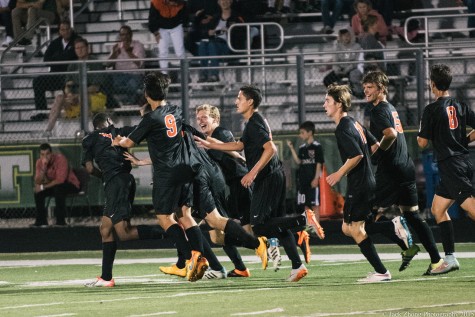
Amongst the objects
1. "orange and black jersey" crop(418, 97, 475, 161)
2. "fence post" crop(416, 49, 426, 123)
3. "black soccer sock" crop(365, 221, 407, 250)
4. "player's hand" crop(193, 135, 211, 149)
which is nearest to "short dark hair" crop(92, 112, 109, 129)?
"player's hand" crop(193, 135, 211, 149)

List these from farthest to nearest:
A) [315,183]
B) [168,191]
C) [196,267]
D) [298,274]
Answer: [315,183] → [168,191] → [298,274] → [196,267]

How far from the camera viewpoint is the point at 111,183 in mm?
14781

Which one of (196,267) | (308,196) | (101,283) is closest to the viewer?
(196,267)

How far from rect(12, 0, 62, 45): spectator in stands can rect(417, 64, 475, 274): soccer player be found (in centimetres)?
1499

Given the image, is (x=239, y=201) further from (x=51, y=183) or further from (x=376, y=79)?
(x=51, y=183)

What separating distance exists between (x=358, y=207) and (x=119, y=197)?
9.21 ft

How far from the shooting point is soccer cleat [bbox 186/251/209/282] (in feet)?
44.4

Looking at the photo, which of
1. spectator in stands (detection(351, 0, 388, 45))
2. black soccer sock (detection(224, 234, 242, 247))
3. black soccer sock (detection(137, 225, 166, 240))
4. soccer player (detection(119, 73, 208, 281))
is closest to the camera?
soccer player (detection(119, 73, 208, 281))

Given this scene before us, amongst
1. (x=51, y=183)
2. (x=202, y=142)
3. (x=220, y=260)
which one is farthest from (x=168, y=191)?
(x=51, y=183)

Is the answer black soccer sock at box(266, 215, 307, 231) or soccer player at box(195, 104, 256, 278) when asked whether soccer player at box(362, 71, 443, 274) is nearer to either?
black soccer sock at box(266, 215, 307, 231)

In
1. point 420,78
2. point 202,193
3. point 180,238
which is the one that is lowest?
point 180,238

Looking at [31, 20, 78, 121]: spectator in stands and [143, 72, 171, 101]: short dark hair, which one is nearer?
[143, 72, 171, 101]: short dark hair

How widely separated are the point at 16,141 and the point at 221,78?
409cm

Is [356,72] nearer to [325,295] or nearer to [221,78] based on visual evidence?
[221,78]
